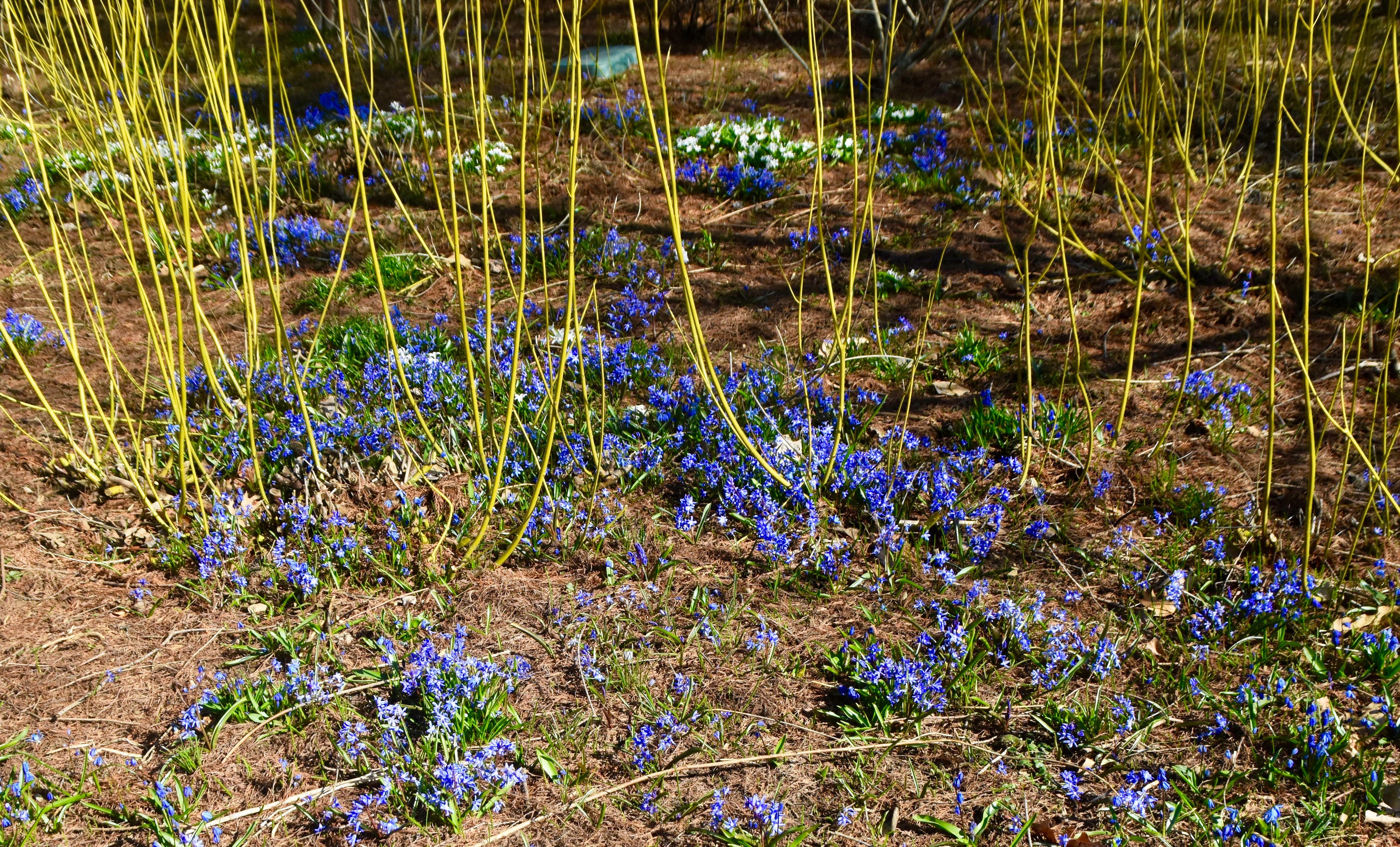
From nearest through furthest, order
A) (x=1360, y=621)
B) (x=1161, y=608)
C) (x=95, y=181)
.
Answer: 1. (x=1360, y=621)
2. (x=1161, y=608)
3. (x=95, y=181)

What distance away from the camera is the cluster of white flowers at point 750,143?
576 cm

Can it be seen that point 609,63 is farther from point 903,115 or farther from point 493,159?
point 903,115

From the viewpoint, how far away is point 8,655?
2.74m

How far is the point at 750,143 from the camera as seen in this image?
5949 millimetres

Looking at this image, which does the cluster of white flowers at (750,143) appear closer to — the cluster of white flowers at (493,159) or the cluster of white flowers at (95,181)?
the cluster of white flowers at (493,159)

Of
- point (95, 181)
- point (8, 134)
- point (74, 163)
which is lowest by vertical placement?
point (95, 181)

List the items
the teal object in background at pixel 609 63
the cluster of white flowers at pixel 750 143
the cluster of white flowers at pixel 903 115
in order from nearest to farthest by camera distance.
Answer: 1. the cluster of white flowers at pixel 750 143
2. the cluster of white flowers at pixel 903 115
3. the teal object in background at pixel 609 63

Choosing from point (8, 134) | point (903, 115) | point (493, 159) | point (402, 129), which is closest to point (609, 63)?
point (402, 129)

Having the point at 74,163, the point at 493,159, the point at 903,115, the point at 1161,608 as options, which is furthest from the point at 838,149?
the point at 74,163

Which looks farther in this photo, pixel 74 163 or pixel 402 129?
pixel 402 129

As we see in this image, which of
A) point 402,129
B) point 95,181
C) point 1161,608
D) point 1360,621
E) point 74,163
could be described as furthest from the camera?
point 402,129

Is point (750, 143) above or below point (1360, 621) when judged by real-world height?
above

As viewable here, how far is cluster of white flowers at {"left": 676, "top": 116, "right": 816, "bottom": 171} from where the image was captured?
227 inches

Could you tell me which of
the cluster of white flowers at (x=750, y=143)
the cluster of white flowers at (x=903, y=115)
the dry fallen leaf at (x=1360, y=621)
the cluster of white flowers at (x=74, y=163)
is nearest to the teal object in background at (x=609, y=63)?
the cluster of white flowers at (x=750, y=143)
